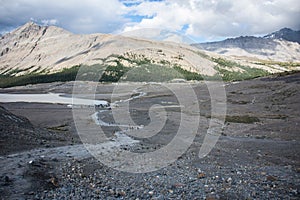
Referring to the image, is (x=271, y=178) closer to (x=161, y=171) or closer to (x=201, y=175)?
(x=201, y=175)

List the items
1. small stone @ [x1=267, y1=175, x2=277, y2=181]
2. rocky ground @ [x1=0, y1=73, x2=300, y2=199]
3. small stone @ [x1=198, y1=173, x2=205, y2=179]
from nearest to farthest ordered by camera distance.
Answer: rocky ground @ [x1=0, y1=73, x2=300, y2=199] < small stone @ [x1=267, y1=175, x2=277, y2=181] < small stone @ [x1=198, y1=173, x2=205, y2=179]

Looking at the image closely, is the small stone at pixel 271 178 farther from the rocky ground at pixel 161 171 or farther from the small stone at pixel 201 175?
the small stone at pixel 201 175

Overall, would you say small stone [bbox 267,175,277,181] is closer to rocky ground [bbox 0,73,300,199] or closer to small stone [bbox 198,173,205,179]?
rocky ground [bbox 0,73,300,199]

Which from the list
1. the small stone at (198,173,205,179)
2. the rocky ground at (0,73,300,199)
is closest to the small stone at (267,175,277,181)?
the rocky ground at (0,73,300,199)

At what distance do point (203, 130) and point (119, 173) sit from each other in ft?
71.4

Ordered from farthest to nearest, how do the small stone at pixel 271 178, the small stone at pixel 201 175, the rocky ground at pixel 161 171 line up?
the small stone at pixel 201 175 < the small stone at pixel 271 178 < the rocky ground at pixel 161 171

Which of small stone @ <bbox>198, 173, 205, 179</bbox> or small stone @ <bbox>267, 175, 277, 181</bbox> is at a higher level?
small stone @ <bbox>198, 173, 205, 179</bbox>

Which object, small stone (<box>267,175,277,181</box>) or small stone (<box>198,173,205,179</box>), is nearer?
small stone (<box>267,175,277,181</box>)

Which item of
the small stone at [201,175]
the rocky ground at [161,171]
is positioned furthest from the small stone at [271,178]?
the small stone at [201,175]

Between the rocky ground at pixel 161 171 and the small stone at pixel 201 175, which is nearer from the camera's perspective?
the rocky ground at pixel 161 171

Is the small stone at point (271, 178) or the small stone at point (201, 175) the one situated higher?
the small stone at point (201, 175)

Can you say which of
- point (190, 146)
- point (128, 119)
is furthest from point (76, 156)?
point (128, 119)

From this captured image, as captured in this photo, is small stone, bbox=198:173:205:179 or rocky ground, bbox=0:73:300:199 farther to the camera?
small stone, bbox=198:173:205:179

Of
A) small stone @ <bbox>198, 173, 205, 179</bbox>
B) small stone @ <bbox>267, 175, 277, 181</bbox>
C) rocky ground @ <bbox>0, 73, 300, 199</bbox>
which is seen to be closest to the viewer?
rocky ground @ <bbox>0, 73, 300, 199</bbox>
